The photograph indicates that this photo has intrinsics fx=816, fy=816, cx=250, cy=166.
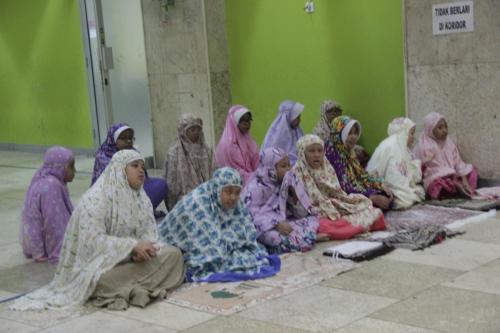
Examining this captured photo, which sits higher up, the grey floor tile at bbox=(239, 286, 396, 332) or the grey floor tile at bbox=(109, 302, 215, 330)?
the grey floor tile at bbox=(109, 302, 215, 330)

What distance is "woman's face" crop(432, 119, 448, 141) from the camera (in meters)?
7.44

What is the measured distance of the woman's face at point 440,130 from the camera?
744 cm

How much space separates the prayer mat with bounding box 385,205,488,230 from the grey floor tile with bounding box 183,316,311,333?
7.35 ft

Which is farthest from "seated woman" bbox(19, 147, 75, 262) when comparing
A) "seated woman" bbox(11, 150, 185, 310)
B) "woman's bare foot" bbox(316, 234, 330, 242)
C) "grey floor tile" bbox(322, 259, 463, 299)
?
"grey floor tile" bbox(322, 259, 463, 299)

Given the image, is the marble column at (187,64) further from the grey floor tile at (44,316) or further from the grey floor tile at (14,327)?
the grey floor tile at (14,327)

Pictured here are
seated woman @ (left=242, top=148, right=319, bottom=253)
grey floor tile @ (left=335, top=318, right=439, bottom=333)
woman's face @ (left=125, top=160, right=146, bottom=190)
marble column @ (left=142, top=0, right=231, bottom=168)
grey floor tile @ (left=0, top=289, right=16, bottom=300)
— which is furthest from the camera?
marble column @ (left=142, top=0, right=231, bottom=168)

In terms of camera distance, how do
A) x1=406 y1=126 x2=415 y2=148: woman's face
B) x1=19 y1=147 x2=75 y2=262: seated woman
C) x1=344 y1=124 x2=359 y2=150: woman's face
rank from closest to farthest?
x1=19 y1=147 x2=75 y2=262: seated woman, x1=344 y1=124 x2=359 y2=150: woman's face, x1=406 y1=126 x2=415 y2=148: woman's face

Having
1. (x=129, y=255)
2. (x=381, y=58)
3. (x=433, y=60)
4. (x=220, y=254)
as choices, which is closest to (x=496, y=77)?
(x=433, y=60)

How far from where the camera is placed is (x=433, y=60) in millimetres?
7633

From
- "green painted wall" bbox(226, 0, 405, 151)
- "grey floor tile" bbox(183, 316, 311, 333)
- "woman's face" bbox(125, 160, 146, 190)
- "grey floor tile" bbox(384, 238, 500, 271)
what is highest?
"green painted wall" bbox(226, 0, 405, 151)

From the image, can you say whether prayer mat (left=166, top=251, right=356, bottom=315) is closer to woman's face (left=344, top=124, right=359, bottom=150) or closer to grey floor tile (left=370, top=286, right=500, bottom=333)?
grey floor tile (left=370, top=286, right=500, bottom=333)

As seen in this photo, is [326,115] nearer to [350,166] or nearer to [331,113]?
[331,113]

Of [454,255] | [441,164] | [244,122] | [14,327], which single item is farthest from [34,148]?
[454,255]

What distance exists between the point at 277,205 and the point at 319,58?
3145mm
